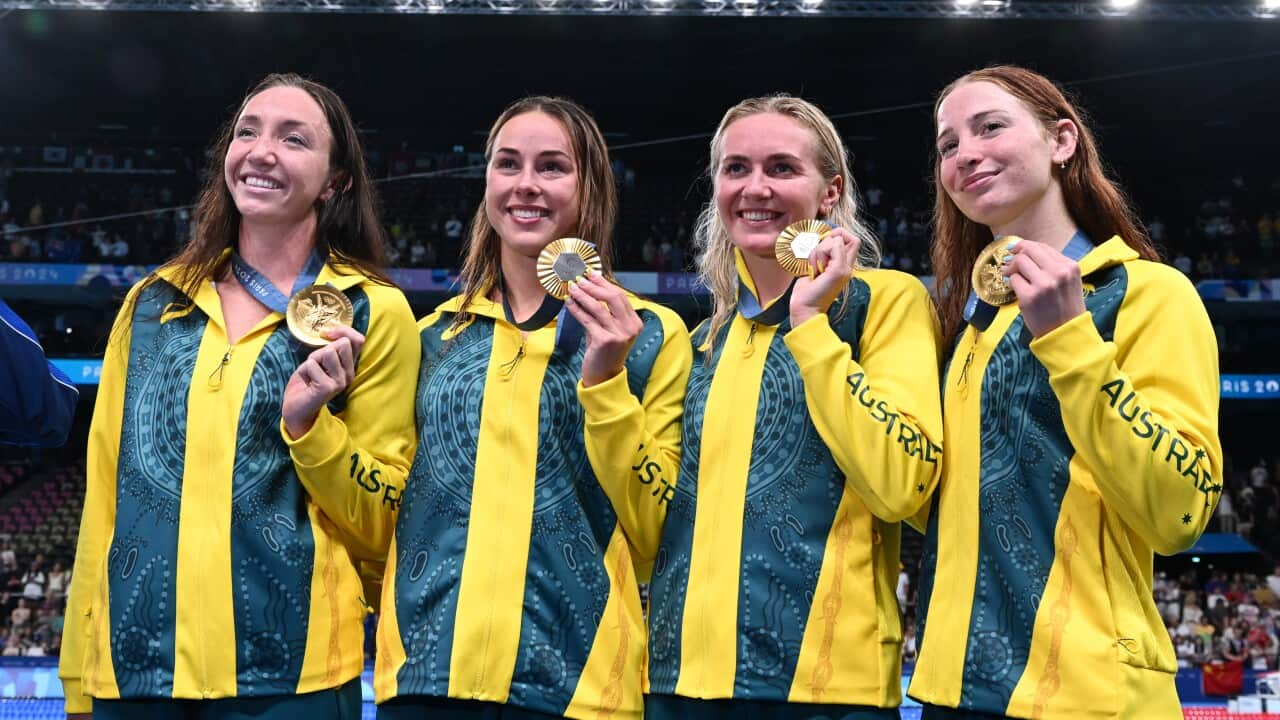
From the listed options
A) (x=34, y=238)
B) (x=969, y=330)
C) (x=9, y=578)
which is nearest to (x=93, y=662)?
(x=969, y=330)

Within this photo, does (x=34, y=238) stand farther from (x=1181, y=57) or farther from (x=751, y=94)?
(x=1181, y=57)

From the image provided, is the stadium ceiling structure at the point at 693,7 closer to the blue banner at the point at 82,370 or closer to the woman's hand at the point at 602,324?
the blue banner at the point at 82,370

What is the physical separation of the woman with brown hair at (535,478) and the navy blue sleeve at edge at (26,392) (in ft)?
2.22

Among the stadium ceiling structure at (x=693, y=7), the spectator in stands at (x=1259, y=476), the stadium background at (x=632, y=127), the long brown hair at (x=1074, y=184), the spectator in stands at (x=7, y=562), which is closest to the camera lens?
the long brown hair at (x=1074, y=184)

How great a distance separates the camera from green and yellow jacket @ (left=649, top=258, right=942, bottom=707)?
219 cm

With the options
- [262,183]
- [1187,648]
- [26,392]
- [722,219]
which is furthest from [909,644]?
[26,392]

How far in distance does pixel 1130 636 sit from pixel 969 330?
2.09 ft

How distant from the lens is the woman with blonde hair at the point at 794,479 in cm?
220

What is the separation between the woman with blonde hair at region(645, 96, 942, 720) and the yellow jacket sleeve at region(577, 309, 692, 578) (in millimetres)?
49

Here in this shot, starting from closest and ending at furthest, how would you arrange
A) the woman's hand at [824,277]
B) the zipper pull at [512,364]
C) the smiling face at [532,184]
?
the woman's hand at [824,277] < the zipper pull at [512,364] < the smiling face at [532,184]

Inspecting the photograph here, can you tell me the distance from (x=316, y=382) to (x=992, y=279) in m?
1.29

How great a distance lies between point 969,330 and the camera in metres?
2.38

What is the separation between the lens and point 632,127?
2128 cm

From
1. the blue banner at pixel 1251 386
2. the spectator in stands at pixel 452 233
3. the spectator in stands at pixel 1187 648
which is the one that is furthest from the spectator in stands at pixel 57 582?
the blue banner at pixel 1251 386
